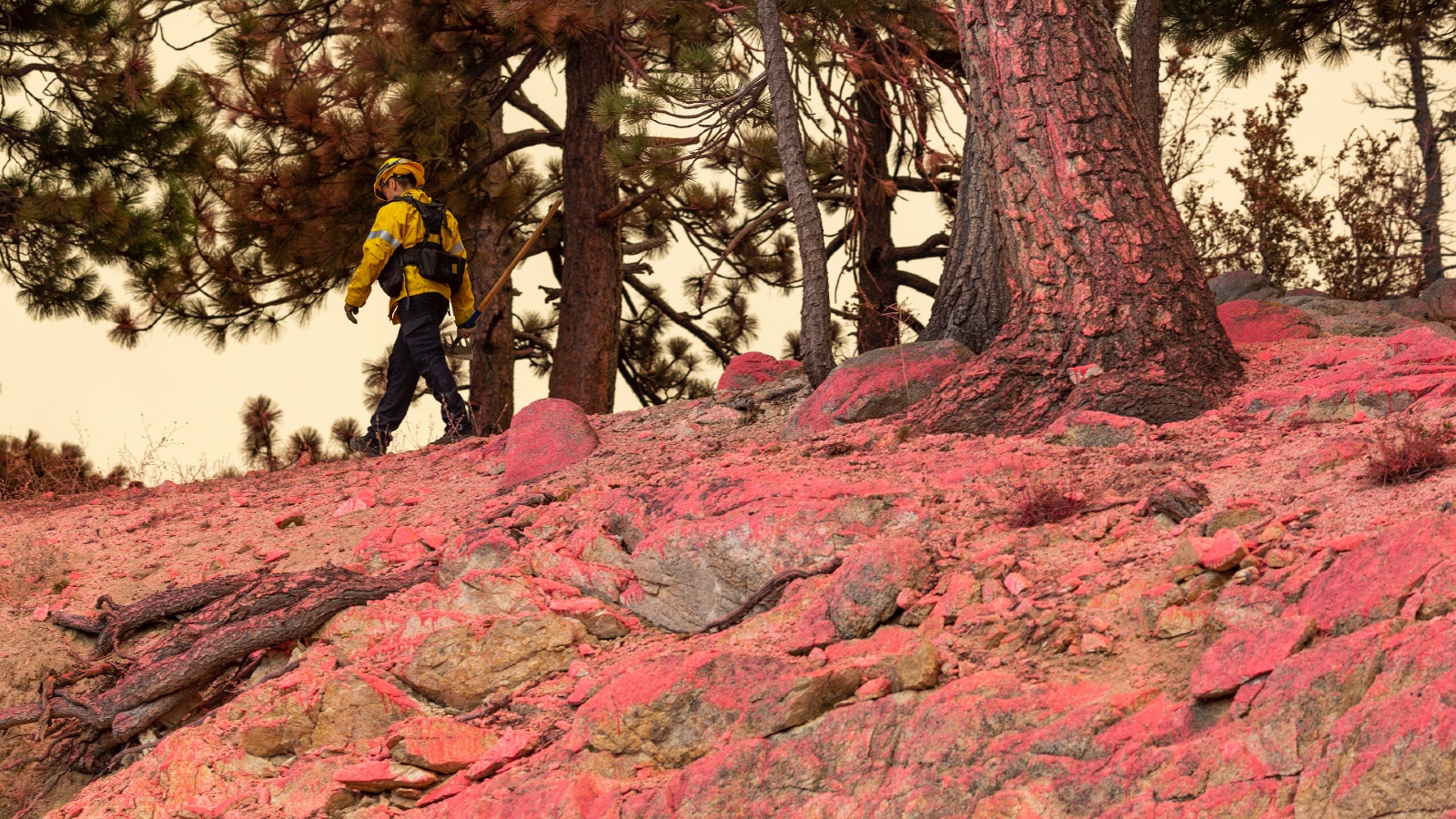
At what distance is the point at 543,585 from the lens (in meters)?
5.00

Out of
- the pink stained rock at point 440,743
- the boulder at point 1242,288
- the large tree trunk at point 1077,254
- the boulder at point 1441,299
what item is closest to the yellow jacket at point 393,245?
the large tree trunk at point 1077,254

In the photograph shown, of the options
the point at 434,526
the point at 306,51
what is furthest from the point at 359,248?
the point at 434,526

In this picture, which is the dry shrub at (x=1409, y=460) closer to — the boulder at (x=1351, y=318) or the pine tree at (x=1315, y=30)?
the boulder at (x=1351, y=318)

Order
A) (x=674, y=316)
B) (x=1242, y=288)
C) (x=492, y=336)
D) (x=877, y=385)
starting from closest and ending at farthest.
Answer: (x=877, y=385) < (x=1242, y=288) < (x=492, y=336) < (x=674, y=316)

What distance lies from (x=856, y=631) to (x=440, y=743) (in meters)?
1.41

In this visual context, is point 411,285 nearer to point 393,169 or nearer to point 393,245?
point 393,245

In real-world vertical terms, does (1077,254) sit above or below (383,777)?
above

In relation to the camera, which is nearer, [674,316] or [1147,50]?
[1147,50]

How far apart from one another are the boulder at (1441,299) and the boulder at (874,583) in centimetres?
616

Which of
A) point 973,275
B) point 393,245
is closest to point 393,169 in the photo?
point 393,245

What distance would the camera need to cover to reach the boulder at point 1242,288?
9016mm

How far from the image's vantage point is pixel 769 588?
4.42 m

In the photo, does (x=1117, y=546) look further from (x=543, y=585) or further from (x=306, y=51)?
(x=306, y=51)

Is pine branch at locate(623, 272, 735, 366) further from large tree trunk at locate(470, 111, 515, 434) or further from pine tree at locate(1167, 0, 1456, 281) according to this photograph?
pine tree at locate(1167, 0, 1456, 281)
